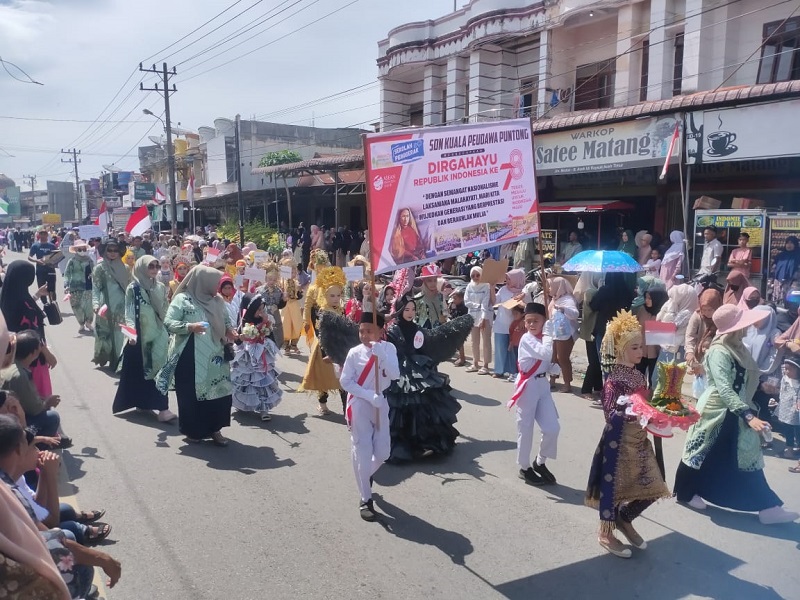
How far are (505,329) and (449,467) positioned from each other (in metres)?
3.79

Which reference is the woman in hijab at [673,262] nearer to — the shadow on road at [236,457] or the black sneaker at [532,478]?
the black sneaker at [532,478]

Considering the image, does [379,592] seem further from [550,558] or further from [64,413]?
[64,413]

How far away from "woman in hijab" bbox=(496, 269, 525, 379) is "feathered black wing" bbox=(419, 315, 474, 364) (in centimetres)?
292

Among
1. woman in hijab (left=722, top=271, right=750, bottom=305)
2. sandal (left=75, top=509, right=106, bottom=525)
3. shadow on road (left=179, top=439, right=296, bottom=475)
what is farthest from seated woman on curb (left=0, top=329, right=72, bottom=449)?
woman in hijab (left=722, top=271, right=750, bottom=305)

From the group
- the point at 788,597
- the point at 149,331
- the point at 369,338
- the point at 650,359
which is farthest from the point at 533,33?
the point at 788,597

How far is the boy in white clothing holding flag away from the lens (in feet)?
16.1

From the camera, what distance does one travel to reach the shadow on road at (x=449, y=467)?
5836 mm

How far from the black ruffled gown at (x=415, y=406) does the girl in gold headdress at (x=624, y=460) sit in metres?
2.06

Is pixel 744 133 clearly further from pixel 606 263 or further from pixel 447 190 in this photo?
pixel 447 190

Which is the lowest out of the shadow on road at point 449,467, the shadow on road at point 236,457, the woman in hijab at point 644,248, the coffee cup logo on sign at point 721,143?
the shadow on road at point 449,467

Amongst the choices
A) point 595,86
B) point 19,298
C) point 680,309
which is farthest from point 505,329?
point 595,86

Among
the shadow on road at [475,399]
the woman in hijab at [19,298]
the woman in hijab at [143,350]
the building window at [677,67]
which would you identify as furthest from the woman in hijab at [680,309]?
the building window at [677,67]

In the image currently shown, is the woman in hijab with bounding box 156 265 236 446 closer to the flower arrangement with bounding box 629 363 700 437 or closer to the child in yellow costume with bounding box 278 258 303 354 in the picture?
the flower arrangement with bounding box 629 363 700 437

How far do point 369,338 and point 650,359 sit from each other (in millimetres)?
4250
